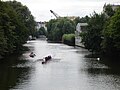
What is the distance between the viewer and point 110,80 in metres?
44.9

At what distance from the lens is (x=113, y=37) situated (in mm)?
70562

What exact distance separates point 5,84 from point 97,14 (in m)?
54.1

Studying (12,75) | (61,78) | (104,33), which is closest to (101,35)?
(104,33)

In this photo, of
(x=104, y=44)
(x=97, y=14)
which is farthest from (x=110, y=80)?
(x=97, y=14)

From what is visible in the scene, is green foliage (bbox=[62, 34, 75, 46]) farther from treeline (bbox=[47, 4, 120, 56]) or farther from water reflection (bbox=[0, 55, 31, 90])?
water reflection (bbox=[0, 55, 31, 90])

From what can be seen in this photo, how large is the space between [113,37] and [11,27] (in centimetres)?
1845

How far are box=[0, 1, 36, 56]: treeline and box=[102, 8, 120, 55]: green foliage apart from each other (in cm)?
1783

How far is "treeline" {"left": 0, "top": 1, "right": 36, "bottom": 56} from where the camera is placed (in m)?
64.6

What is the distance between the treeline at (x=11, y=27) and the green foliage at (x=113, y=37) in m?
17.8

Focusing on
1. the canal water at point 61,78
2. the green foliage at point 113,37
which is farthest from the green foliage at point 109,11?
the canal water at point 61,78

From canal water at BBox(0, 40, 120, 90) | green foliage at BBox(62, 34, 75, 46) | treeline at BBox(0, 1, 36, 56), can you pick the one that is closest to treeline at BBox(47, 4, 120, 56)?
canal water at BBox(0, 40, 120, 90)

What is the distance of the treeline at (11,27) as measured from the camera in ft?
212

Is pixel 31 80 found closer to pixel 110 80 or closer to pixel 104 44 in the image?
pixel 110 80

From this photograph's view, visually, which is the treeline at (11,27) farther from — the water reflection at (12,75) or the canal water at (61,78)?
the canal water at (61,78)
